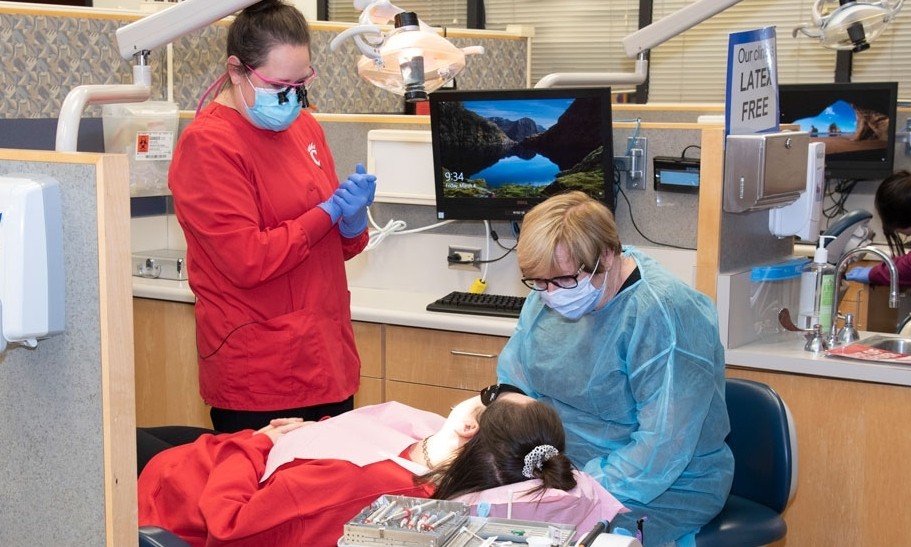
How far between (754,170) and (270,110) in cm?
115

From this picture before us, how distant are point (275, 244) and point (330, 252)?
0.25m

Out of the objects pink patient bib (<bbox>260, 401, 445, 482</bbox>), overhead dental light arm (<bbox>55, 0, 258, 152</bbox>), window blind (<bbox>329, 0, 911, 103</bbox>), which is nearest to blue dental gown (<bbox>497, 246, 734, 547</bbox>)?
pink patient bib (<bbox>260, 401, 445, 482</bbox>)

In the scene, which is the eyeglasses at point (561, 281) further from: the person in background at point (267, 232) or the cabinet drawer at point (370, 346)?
the cabinet drawer at point (370, 346)

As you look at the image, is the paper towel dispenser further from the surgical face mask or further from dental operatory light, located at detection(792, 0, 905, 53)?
dental operatory light, located at detection(792, 0, 905, 53)

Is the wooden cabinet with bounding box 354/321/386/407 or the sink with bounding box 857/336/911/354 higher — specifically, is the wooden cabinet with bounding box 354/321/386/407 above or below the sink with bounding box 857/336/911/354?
below

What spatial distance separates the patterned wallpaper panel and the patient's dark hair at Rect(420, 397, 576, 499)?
1836mm


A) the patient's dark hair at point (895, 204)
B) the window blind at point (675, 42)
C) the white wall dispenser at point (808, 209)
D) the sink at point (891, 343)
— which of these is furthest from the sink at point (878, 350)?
the window blind at point (675, 42)

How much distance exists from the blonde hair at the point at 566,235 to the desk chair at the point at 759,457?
1.60 feet

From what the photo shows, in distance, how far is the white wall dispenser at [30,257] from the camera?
1233mm

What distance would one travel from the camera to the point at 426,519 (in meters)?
1.37

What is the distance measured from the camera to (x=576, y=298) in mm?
1982

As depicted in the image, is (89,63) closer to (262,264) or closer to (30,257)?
(262,264)

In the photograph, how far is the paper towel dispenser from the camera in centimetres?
255

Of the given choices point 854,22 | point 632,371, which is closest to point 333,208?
point 632,371
